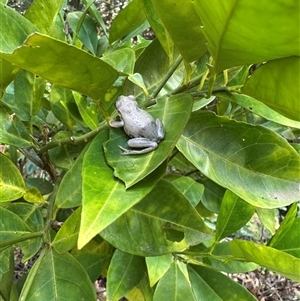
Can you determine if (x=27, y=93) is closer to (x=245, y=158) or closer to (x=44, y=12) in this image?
(x=44, y=12)

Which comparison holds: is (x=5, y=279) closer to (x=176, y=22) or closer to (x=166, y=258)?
(x=166, y=258)

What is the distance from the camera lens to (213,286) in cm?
90

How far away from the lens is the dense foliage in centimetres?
47

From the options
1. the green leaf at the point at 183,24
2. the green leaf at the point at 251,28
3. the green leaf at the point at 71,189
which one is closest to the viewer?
the green leaf at the point at 251,28

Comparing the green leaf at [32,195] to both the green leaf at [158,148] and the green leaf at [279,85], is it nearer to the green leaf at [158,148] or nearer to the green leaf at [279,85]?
the green leaf at [158,148]

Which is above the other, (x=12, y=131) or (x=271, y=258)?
(x=12, y=131)

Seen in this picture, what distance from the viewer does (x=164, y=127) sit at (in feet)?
1.95

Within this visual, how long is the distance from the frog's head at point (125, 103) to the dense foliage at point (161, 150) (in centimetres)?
4

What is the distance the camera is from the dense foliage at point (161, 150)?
0.47m

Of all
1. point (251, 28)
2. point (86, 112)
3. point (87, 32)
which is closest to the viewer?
point (251, 28)

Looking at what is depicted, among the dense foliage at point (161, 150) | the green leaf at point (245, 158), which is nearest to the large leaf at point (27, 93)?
the dense foliage at point (161, 150)

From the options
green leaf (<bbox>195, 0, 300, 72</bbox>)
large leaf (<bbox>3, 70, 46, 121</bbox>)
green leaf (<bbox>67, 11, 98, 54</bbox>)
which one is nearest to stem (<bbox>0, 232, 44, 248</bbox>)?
large leaf (<bbox>3, 70, 46, 121</bbox>)

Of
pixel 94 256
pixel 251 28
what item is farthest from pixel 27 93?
pixel 251 28

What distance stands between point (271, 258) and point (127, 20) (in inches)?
24.6
